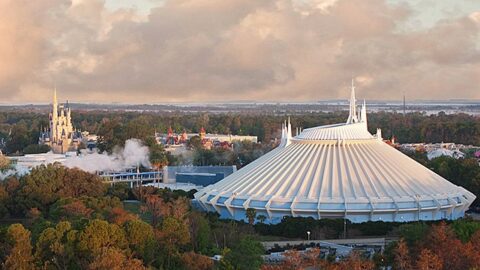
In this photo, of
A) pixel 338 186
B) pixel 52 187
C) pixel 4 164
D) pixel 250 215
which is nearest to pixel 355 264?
pixel 250 215

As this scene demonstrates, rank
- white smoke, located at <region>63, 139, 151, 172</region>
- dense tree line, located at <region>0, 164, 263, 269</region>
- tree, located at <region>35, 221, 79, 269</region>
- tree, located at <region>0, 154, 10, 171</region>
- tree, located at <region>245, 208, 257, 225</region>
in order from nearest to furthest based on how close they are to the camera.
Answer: dense tree line, located at <region>0, 164, 263, 269</region> → tree, located at <region>35, 221, 79, 269</region> → tree, located at <region>245, 208, 257, 225</region> → tree, located at <region>0, 154, 10, 171</region> → white smoke, located at <region>63, 139, 151, 172</region>

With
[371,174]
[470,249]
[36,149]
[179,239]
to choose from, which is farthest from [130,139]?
[470,249]

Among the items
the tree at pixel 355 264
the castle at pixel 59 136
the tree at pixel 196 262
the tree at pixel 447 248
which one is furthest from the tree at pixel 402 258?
the castle at pixel 59 136

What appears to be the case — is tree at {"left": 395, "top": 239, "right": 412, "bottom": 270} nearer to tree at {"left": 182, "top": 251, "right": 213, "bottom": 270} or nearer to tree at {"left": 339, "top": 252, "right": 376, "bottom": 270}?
tree at {"left": 339, "top": 252, "right": 376, "bottom": 270}

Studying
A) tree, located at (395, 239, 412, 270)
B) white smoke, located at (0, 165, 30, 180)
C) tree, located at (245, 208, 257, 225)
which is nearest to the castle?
white smoke, located at (0, 165, 30, 180)

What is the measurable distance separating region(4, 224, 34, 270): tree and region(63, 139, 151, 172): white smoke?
3872 cm

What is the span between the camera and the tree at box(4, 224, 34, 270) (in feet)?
84.7

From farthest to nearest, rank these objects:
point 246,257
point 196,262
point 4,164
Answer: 1. point 4,164
2. point 196,262
3. point 246,257

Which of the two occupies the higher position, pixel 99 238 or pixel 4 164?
pixel 99 238

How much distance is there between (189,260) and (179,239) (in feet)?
9.09

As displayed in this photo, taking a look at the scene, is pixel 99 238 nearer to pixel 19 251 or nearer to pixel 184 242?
pixel 19 251

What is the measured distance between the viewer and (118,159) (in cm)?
7238

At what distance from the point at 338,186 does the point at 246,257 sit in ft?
52.1

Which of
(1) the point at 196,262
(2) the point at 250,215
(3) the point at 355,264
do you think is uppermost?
(3) the point at 355,264
